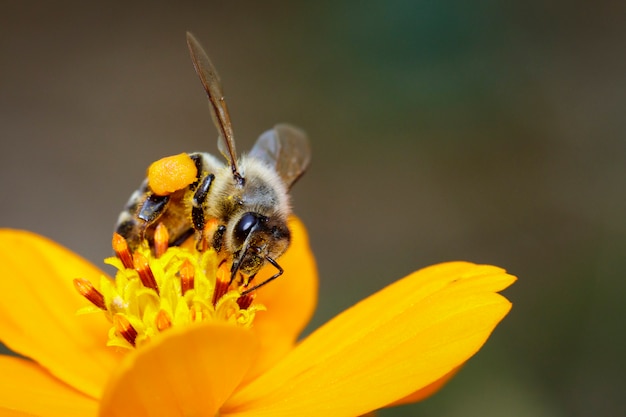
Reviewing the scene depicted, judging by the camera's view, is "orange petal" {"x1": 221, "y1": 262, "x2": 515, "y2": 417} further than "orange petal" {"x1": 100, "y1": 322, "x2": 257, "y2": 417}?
Yes

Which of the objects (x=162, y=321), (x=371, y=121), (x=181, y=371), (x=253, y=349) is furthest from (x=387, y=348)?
(x=371, y=121)

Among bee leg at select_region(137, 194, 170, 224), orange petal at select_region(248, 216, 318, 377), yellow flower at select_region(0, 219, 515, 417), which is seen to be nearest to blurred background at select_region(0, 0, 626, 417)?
orange petal at select_region(248, 216, 318, 377)

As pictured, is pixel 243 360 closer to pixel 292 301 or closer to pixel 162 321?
pixel 162 321

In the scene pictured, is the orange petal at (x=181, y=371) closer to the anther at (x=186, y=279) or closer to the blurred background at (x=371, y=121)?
the anther at (x=186, y=279)

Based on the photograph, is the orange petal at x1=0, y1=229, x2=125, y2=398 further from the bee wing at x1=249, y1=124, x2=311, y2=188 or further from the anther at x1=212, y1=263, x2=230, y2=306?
the bee wing at x1=249, y1=124, x2=311, y2=188

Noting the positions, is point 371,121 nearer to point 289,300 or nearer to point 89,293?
point 289,300

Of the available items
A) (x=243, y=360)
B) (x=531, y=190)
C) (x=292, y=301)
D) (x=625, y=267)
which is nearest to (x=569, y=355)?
(x=625, y=267)

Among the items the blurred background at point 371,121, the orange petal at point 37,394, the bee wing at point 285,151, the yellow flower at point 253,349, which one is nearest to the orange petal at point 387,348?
→ the yellow flower at point 253,349
